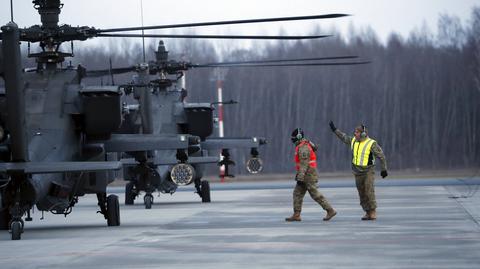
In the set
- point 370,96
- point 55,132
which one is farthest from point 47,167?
point 370,96

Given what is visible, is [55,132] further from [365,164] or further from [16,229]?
[365,164]

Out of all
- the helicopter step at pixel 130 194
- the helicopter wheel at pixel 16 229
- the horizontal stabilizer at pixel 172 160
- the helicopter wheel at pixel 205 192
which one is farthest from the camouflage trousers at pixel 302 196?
the helicopter wheel at pixel 205 192

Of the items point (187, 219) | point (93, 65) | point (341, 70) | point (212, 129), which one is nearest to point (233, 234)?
point (187, 219)

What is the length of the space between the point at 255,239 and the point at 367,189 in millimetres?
5778

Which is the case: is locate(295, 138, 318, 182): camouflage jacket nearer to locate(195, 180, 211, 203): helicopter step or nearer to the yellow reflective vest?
the yellow reflective vest

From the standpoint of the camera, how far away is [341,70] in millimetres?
94938

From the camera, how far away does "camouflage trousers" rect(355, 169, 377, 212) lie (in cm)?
2517

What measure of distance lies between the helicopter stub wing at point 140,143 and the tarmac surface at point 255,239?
154 centimetres

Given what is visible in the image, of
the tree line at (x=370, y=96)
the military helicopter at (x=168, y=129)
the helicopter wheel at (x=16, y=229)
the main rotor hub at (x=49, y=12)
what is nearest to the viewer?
the helicopter wheel at (x=16, y=229)

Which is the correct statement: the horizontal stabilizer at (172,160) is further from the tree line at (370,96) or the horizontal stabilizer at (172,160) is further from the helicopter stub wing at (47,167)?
the tree line at (370,96)

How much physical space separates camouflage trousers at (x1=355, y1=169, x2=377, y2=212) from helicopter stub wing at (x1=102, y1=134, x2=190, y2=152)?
3.98 meters

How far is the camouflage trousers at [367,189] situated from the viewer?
25172mm

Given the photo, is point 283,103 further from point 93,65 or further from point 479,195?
point 479,195

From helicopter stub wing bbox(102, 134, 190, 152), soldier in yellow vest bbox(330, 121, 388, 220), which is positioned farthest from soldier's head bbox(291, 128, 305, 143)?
helicopter stub wing bbox(102, 134, 190, 152)
